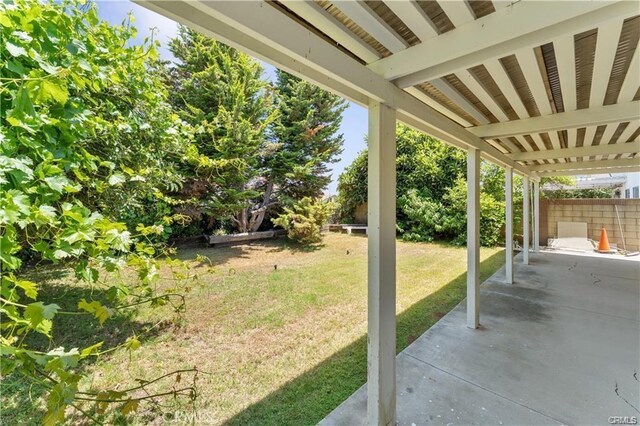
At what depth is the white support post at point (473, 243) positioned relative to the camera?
10.6 feet

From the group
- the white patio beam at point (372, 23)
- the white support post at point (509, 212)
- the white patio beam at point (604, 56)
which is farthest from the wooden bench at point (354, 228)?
the white patio beam at point (372, 23)

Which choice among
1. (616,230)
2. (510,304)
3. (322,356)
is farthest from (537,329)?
(616,230)

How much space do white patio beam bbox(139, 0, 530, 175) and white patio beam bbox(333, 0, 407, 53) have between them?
0.16 m

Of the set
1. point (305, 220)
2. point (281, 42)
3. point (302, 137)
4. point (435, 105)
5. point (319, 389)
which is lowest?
point (319, 389)

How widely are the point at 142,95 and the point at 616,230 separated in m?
11.8

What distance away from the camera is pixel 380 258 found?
5.92 feet

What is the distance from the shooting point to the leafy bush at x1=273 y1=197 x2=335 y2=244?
8.34m

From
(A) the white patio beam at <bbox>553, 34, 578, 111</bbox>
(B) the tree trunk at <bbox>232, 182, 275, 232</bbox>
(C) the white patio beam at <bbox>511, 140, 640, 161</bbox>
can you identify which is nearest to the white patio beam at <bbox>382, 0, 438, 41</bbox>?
(A) the white patio beam at <bbox>553, 34, 578, 111</bbox>

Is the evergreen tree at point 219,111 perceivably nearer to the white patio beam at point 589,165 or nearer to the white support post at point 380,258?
the white support post at point 380,258

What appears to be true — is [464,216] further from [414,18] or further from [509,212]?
[414,18]

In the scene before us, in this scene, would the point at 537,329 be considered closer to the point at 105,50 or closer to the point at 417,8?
→ the point at 417,8

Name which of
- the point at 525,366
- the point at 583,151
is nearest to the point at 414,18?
the point at 525,366

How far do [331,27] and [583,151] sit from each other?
547cm

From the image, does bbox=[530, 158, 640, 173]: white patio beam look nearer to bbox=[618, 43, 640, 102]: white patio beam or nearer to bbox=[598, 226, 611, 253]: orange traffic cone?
bbox=[598, 226, 611, 253]: orange traffic cone
